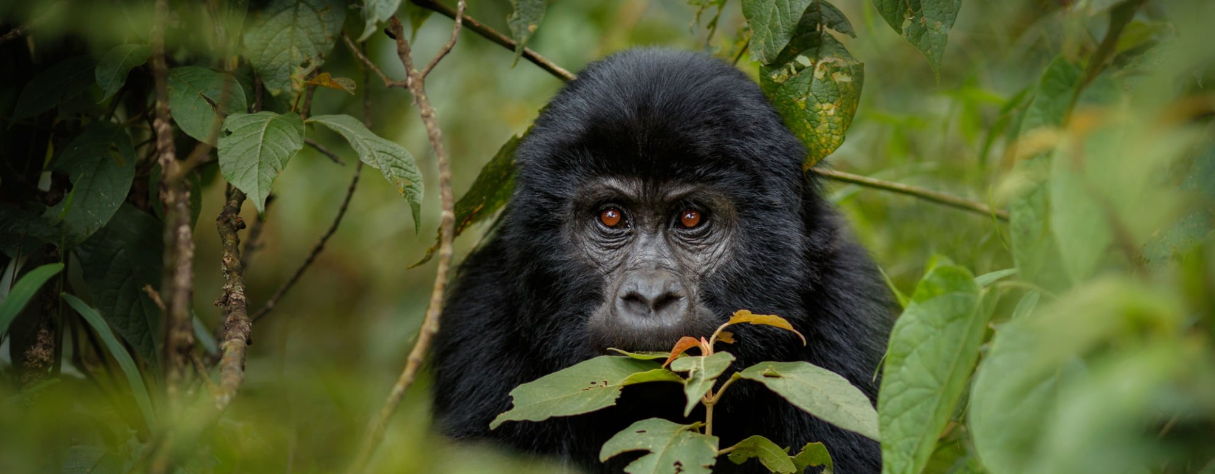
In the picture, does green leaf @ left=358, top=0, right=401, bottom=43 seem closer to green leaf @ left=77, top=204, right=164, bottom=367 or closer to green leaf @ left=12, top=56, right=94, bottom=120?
Answer: green leaf @ left=12, top=56, right=94, bottom=120

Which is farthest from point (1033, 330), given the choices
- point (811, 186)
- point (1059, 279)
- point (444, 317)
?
point (444, 317)

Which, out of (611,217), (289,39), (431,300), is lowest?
(611,217)

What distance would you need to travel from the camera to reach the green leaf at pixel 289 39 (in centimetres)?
306

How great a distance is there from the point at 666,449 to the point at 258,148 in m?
1.47

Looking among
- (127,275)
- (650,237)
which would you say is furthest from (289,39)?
(650,237)

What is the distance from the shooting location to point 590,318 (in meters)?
3.47

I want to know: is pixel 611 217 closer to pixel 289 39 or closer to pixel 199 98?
pixel 289 39

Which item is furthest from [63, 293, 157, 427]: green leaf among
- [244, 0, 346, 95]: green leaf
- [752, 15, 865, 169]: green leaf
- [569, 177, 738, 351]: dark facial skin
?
[752, 15, 865, 169]: green leaf

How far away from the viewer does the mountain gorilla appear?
3479mm

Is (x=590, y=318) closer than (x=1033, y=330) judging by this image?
No

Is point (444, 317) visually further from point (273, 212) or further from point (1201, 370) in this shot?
point (273, 212)

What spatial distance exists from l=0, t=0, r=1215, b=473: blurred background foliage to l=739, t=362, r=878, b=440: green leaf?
1.63ft

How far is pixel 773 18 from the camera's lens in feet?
10.4

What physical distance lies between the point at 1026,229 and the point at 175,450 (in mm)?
1786
